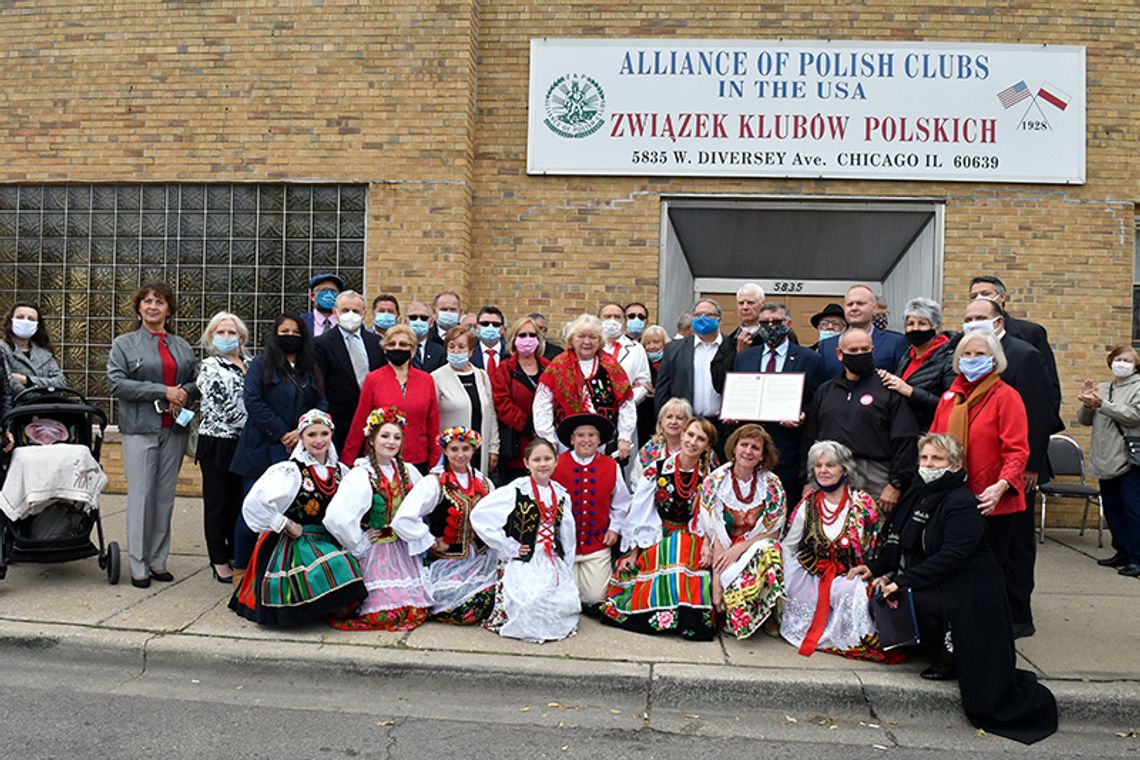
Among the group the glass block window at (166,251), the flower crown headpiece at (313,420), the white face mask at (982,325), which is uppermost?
the glass block window at (166,251)

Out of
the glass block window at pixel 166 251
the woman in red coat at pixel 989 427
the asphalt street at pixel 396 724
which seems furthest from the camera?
the glass block window at pixel 166 251

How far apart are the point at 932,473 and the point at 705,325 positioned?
220 centimetres

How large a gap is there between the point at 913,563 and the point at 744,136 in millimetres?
5577

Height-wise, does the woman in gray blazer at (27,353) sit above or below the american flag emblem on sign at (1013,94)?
below

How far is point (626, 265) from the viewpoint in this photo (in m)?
9.50

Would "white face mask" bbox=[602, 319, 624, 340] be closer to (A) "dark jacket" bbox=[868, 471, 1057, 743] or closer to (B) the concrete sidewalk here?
(B) the concrete sidewalk

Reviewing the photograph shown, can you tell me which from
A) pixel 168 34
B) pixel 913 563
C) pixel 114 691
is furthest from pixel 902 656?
pixel 168 34

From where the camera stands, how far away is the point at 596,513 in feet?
19.4

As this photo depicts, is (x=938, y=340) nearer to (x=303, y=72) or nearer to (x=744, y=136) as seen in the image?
(x=744, y=136)

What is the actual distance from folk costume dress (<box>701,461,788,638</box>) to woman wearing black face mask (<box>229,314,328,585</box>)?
2730 millimetres

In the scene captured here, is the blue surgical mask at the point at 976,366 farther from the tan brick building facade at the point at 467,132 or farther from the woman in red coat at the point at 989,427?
the tan brick building facade at the point at 467,132

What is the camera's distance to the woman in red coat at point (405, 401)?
610cm

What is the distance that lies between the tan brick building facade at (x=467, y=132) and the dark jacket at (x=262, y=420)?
354cm

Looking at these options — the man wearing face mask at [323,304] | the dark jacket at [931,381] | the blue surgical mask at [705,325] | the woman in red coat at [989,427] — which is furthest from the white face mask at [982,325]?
the man wearing face mask at [323,304]
